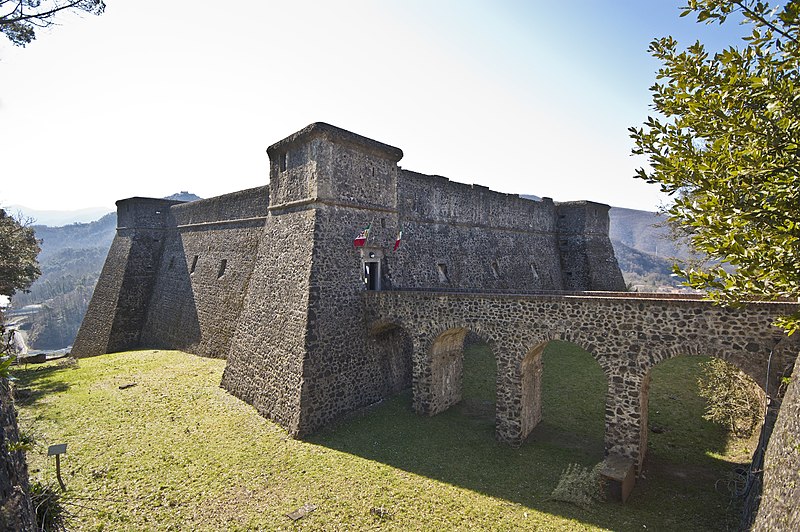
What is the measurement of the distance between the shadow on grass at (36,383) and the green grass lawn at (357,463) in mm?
170

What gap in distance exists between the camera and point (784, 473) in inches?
Answer: 240

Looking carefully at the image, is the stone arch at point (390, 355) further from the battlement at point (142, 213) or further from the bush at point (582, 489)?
the battlement at point (142, 213)

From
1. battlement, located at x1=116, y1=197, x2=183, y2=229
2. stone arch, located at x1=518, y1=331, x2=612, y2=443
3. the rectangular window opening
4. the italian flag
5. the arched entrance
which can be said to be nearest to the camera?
stone arch, located at x1=518, y1=331, x2=612, y2=443

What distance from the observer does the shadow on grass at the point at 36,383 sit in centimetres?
1556

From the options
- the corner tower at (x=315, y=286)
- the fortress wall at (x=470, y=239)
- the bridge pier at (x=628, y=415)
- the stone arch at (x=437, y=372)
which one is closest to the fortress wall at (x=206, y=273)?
the corner tower at (x=315, y=286)

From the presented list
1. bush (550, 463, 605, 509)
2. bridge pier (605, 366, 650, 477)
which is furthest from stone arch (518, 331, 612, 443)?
bush (550, 463, 605, 509)

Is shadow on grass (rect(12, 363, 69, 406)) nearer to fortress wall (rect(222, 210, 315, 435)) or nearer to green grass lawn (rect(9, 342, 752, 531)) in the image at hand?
green grass lawn (rect(9, 342, 752, 531))

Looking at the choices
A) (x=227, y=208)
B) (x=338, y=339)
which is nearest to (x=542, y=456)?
(x=338, y=339)

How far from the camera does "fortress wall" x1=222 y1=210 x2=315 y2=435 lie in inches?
Result: 513

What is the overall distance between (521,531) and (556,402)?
7.30 meters

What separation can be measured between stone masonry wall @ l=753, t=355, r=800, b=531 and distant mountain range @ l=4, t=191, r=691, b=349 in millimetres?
43905

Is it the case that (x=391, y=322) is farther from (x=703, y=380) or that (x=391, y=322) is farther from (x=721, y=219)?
(x=703, y=380)

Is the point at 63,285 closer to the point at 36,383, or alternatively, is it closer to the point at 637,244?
the point at 36,383

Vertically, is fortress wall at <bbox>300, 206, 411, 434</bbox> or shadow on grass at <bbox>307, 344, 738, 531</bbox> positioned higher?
fortress wall at <bbox>300, 206, 411, 434</bbox>
